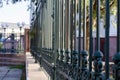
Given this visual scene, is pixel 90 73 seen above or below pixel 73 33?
below

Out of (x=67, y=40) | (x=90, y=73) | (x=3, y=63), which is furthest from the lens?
(x=3, y=63)

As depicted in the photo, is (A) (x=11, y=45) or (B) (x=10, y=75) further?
(A) (x=11, y=45)

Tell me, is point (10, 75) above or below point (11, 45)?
below

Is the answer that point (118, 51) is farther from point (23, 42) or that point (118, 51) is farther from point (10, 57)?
point (23, 42)

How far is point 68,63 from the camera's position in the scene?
3.18 meters

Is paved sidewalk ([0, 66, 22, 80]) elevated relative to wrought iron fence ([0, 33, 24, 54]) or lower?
lower

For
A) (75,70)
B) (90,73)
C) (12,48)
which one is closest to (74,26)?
(75,70)

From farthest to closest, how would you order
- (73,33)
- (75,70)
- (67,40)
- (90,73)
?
(67,40) → (73,33) → (75,70) → (90,73)

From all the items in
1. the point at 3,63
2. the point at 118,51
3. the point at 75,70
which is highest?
the point at 118,51

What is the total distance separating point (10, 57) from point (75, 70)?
2659 cm

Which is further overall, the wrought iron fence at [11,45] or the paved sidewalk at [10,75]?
the wrought iron fence at [11,45]

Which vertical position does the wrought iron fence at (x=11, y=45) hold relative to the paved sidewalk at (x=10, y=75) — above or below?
above

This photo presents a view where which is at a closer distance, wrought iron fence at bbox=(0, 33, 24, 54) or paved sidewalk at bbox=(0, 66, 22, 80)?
paved sidewalk at bbox=(0, 66, 22, 80)

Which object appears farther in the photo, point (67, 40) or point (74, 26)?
point (67, 40)
